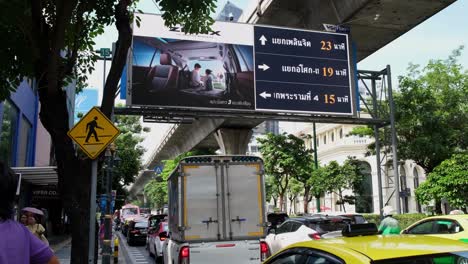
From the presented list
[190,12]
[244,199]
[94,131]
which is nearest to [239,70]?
[244,199]

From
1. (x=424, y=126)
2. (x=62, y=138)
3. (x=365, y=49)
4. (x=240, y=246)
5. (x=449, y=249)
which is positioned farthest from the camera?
(x=424, y=126)

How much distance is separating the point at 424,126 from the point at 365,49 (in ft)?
17.1

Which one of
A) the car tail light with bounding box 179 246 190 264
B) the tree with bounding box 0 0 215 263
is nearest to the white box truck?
the car tail light with bounding box 179 246 190 264

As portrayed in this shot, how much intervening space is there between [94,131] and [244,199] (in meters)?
4.55

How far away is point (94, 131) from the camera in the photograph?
22.3 feet

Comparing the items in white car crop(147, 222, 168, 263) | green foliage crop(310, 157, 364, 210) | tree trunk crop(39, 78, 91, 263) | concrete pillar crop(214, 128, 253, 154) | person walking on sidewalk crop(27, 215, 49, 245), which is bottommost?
white car crop(147, 222, 168, 263)

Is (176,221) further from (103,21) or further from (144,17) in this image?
(144,17)

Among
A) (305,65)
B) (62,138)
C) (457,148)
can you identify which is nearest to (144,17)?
(305,65)

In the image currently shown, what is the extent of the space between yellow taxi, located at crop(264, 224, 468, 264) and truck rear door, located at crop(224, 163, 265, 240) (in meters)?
6.33

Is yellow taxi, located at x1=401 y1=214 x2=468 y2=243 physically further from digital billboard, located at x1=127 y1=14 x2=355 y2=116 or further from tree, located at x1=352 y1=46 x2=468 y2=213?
tree, located at x1=352 y1=46 x2=468 y2=213

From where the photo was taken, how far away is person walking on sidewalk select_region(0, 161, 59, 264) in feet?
7.97

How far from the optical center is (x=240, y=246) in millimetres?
9891

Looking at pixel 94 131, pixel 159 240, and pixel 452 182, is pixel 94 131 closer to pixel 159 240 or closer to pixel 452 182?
pixel 159 240

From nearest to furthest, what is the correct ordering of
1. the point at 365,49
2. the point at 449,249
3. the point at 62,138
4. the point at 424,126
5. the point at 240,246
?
the point at 449,249
the point at 62,138
the point at 240,246
the point at 365,49
the point at 424,126
